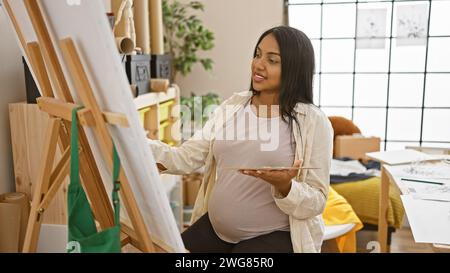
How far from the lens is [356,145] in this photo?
352 cm

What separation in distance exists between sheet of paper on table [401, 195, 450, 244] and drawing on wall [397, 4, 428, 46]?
2.50 meters

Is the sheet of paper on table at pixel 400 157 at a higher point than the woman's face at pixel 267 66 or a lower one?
lower

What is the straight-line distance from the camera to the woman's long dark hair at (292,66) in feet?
4.81

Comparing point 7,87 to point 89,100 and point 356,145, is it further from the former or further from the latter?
point 356,145

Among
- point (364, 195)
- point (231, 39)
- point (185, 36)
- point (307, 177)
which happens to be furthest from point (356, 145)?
point (307, 177)

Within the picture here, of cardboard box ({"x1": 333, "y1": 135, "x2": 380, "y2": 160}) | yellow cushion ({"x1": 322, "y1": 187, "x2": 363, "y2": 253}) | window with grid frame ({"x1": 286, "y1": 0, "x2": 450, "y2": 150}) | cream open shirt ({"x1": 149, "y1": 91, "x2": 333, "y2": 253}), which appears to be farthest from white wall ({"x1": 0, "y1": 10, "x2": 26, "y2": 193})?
window with grid frame ({"x1": 286, "y1": 0, "x2": 450, "y2": 150})

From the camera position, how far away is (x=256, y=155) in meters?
1.50

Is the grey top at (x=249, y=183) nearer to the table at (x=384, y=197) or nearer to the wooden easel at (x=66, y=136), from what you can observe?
the wooden easel at (x=66, y=136)

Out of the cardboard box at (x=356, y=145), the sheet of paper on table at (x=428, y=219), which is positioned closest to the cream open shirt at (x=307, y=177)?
the sheet of paper on table at (x=428, y=219)

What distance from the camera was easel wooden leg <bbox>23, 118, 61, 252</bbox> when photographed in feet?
3.73

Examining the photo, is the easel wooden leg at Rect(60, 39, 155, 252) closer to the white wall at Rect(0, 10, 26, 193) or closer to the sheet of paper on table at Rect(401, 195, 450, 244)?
the sheet of paper on table at Rect(401, 195, 450, 244)

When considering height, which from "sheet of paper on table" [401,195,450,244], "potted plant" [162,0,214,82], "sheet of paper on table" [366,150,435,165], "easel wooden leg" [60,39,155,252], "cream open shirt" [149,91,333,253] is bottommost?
"sheet of paper on table" [401,195,450,244]

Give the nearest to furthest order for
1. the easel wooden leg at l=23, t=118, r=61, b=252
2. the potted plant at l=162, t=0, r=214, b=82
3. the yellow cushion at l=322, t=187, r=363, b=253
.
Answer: the easel wooden leg at l=23, t=118, r=61, b=252, the yellow cushion at l=322, t=187, r=363, b=253, the potted plant at l=162, t=0, r=214, b=82

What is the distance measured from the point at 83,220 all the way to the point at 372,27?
136 inches
